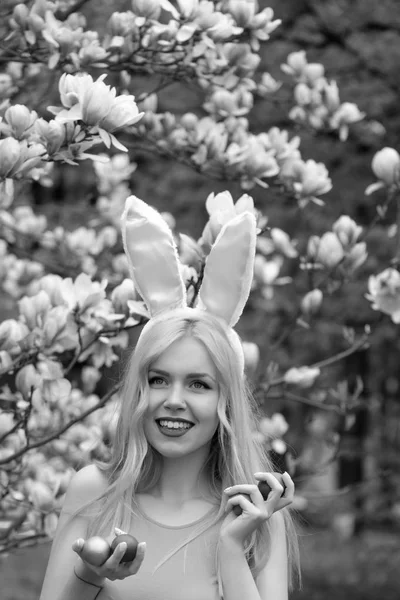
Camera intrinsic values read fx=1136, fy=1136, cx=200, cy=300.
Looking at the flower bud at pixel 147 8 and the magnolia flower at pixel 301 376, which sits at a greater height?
the flower bud at pixel 147 8

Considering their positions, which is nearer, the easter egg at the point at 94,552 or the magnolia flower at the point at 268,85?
the easter egg at the point at 94,552

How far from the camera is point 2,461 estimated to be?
3.30 metres

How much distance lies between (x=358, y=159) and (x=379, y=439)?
4683mm

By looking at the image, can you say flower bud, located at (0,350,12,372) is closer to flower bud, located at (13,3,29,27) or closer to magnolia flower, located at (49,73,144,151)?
magnolia flower, located at (49,73,144,151)

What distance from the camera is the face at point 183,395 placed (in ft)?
9.17

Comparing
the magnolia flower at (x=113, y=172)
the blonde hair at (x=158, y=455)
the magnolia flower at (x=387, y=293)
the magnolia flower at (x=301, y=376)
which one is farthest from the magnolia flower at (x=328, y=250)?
the magnolia flower at (x=113, y=172)

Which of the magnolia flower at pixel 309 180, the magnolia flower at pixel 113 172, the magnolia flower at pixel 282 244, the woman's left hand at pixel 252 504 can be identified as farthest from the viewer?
the magnolia flower at pixel 113 172

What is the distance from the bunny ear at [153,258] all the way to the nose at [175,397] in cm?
23

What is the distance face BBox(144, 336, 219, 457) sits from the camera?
2.79m

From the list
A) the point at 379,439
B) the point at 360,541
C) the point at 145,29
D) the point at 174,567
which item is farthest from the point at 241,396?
the point at 360,541

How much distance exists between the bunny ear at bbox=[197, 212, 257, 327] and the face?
5.5 inches

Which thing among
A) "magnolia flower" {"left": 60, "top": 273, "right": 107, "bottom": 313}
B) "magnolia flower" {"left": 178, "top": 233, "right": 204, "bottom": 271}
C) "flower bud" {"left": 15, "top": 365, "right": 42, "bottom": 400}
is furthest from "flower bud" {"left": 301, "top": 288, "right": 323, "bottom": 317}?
"flower bud" {"left": 15, "top": 365, "right": 42, "bottom": 400}

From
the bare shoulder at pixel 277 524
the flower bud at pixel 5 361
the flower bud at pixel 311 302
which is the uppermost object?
the flower bud at pixel 5 361

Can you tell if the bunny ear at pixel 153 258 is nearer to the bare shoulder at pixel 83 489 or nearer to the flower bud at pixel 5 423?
Result: the bare shoulder at pixel 83 489
